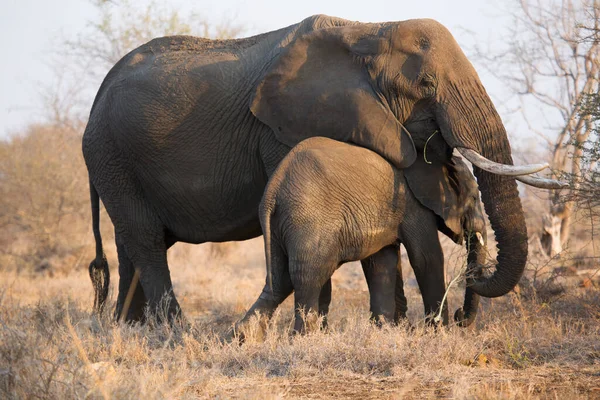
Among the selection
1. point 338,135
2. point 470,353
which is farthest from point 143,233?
point 470,353

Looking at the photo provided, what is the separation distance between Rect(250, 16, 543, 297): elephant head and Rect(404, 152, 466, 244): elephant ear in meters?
0.07

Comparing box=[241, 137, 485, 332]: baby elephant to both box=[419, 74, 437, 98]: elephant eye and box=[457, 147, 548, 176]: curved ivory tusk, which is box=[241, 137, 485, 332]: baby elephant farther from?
box=[419, 74, 437, 98]: elephant eye

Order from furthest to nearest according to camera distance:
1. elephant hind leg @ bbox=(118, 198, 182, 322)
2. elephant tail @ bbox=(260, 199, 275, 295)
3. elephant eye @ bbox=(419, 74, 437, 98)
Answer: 1. elephant hind leg @ bbox=(118, 198, 182, 322)
2. elephant eye @ bbox=(419, 74, 437, 98)
3. elephant tail @ bbox=(260, 199, 275, 295)

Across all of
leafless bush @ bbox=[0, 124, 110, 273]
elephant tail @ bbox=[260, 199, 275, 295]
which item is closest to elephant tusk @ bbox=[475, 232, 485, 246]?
elephant tail @ bbox=[260, 199, 275, 295]

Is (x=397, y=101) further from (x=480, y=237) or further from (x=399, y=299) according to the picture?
(x=399, y=299)

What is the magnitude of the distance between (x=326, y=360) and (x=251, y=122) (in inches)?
112

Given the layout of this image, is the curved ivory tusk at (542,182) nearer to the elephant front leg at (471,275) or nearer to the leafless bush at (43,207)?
the elephant front leg at (471,275)

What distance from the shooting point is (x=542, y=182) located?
22.9 ft

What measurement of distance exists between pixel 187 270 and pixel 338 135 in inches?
319

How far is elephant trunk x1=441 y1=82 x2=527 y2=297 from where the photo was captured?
23.6 feet

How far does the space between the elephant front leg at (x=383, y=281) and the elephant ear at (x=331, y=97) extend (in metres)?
0.77

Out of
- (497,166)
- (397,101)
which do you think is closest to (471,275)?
(497,166)

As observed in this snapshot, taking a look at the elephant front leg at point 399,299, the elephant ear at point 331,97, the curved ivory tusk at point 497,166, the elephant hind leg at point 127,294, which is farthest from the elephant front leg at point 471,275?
the elephant hind leg at point 127,294

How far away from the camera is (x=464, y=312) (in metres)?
7.64
